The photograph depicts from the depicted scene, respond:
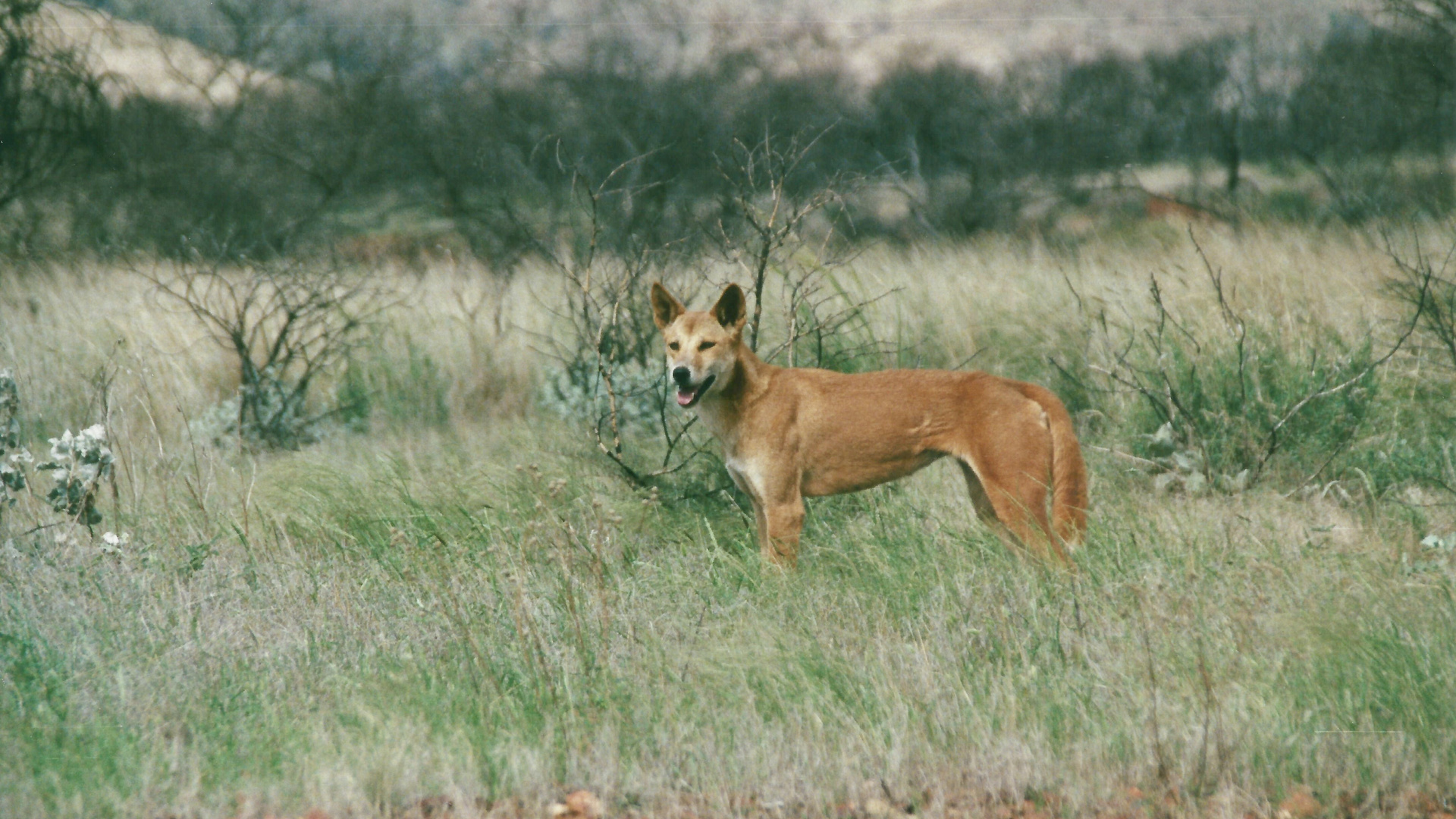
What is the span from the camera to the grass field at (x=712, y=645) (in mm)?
3320

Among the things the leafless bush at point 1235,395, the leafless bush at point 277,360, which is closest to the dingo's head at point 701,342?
the leafless bush at point 1235,395

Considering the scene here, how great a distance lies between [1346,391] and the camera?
6516 millimetres

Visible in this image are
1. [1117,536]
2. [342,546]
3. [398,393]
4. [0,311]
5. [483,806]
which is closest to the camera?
[483,806]

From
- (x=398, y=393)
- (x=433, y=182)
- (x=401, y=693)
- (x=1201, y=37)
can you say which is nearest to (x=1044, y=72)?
(x=1201, y=37)

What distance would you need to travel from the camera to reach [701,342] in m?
4.97

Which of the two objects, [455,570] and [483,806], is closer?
[483,806]

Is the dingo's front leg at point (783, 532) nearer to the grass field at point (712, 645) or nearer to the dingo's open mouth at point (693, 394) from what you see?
the grass field at point (712, 645)

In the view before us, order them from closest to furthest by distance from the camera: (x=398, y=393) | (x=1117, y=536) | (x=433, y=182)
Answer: (x=1117, y=536) → (x=398, y=393) → (x=433, y=182)

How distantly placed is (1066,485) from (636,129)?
15.9 metres

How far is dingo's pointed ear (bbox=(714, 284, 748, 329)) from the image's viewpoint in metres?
5.00

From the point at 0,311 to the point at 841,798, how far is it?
9.19m

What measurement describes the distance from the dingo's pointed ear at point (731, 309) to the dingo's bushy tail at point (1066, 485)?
131 cm

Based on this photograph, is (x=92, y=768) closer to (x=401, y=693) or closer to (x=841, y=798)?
(x=401, y=693)

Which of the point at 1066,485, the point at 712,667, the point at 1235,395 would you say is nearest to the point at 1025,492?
the point at 1066,485
